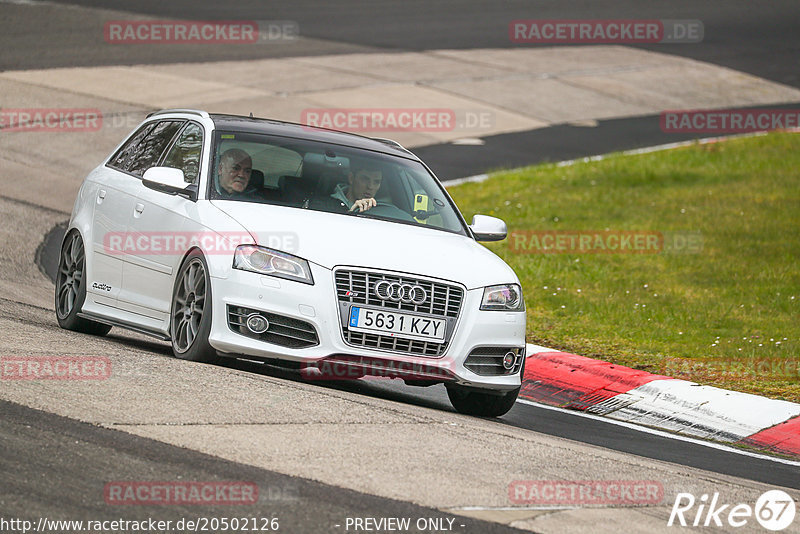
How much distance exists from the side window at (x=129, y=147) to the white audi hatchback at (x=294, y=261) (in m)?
0.05

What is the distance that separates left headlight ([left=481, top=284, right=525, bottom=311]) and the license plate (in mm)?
445

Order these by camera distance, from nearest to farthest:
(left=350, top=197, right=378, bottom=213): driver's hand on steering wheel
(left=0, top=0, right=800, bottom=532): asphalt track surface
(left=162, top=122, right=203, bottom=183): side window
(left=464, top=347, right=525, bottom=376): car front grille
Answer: (left=0, top=0, right=800, bottom=532): asphalt track surface < (left=464, top=347, right=525, bottom=376): car front grille < (left=350, top=197, right=378, bottom=213): driver's hand on steering wheel < (left=162, top=122, right=203, bottom=183): side window

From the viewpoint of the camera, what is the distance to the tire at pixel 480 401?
8.62 m

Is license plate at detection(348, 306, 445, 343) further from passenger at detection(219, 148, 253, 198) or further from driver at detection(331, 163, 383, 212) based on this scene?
passenger at detection(219, 148, 253, 198)

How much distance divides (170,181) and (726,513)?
421 cm

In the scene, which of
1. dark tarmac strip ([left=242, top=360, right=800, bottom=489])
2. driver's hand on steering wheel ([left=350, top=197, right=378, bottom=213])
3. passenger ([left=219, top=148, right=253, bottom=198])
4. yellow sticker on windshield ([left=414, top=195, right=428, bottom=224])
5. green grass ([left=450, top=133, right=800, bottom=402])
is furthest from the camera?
green grass ([left=450, top=133, right=800, bottom=402])

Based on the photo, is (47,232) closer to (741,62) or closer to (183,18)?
(183,18)

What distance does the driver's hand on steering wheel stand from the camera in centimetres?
882

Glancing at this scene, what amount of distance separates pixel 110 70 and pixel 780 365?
16666 millimetres

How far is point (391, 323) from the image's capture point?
780 cm

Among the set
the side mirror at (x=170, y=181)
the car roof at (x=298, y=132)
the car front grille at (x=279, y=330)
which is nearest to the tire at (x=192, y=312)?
the car front grille at (x=279, y=330)

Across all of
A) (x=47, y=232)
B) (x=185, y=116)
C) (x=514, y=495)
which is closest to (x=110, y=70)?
(x=47, y=232)

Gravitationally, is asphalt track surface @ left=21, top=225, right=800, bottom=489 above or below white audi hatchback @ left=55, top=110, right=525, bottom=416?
below

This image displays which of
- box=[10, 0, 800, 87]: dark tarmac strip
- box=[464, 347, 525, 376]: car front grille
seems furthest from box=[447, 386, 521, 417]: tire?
box=[10, 0, 800, 87]: dark tarmac strip
